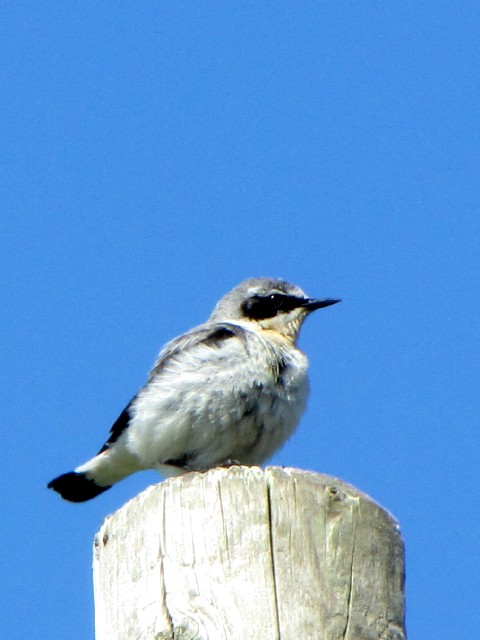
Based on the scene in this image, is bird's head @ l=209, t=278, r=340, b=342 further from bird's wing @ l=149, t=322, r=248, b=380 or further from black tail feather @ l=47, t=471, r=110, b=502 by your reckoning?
black tail feather @ l=47, t=471, r=110, b=502

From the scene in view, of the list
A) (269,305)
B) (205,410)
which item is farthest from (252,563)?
(269,305)

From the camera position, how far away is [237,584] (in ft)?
15.3

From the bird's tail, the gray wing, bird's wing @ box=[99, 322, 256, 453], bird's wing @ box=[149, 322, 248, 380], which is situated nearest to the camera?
the gray wing

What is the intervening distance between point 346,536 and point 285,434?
476cm

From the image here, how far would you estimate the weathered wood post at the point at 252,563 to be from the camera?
15.1 feet

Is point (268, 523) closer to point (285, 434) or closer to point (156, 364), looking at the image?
point (285, 434)

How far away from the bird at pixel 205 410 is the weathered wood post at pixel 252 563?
13.4 feet

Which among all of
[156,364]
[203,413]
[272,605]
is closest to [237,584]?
[272,605]

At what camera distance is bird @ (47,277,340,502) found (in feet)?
30.6

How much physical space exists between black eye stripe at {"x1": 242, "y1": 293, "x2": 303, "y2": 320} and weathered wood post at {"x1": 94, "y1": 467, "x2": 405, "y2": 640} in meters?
6.36

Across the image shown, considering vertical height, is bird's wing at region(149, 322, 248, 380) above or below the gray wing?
above

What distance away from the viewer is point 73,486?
34.3ft

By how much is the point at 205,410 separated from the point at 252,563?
4651 millimetres

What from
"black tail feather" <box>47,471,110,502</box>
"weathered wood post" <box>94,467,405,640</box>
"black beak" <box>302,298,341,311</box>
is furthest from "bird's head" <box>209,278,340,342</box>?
"weathered wood post" <box>94,467,405,640</box>
